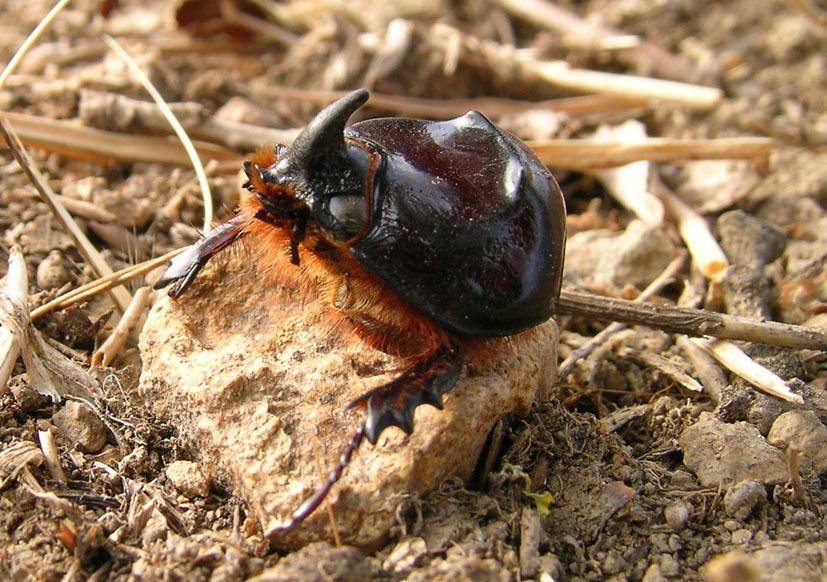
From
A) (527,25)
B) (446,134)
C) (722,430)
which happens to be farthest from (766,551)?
(527,25)

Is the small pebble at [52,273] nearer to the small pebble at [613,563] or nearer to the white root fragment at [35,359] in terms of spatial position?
the white root fragment at [35,359]

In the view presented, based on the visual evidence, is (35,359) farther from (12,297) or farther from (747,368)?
(747,368)

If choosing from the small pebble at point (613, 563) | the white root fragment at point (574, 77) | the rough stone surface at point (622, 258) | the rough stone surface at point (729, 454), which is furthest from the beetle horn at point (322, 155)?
the white root fragment at point (574, 77)

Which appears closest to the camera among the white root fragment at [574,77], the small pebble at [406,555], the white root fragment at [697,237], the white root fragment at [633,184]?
the small pebble at [406,555]

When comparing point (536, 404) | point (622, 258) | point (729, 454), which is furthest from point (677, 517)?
point (622, 258)

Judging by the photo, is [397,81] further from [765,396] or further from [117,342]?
[765,396]

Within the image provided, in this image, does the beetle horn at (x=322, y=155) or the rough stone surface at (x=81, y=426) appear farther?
the rough stone surface at (x=81, y=426)
